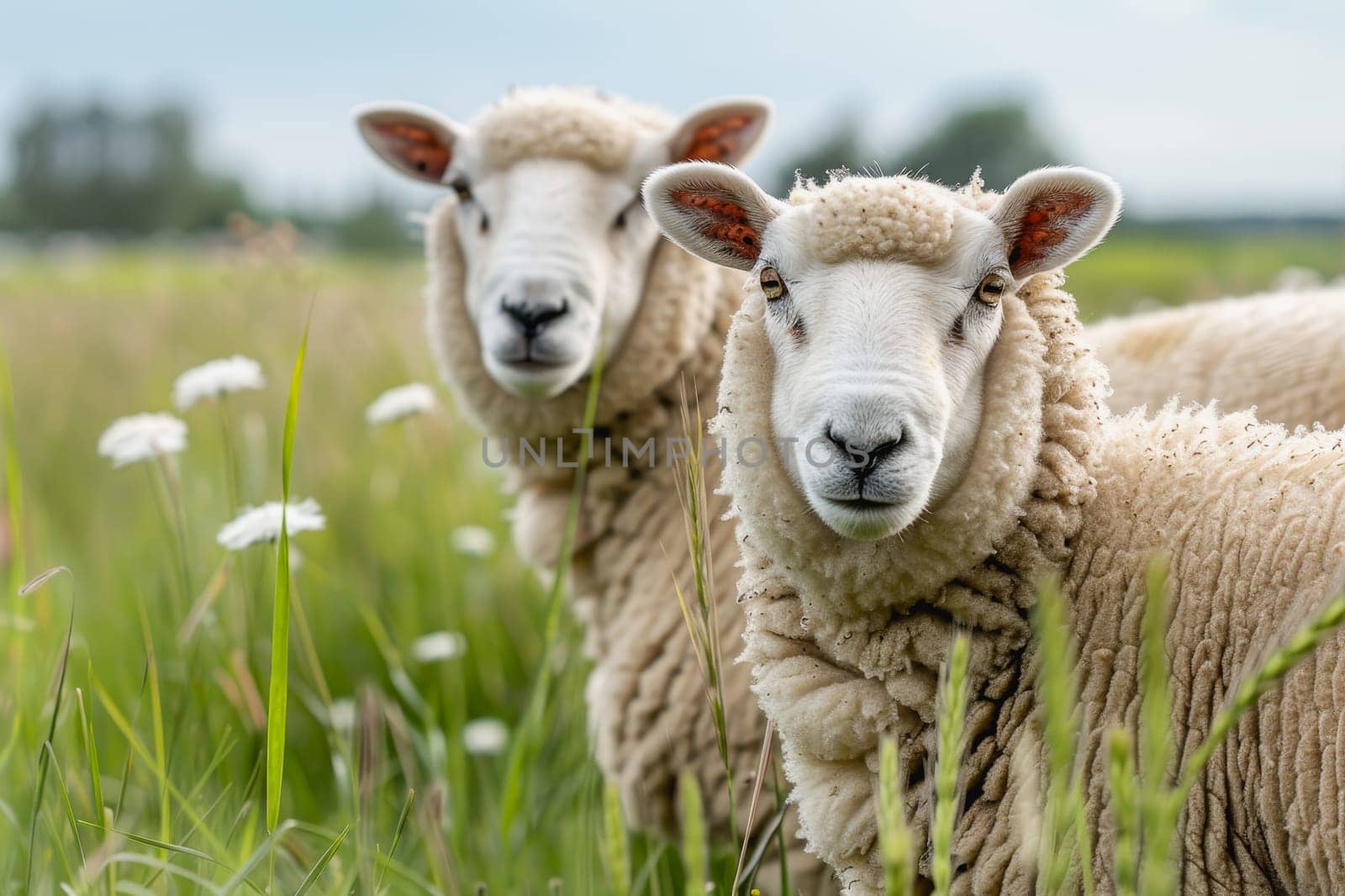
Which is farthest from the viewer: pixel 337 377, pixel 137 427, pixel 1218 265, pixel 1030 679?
pixel 1218 265

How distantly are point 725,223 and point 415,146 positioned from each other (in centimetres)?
184

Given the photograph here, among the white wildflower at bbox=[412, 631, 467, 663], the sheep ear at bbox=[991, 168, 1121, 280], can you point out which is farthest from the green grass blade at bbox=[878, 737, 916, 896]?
the white wildflower at bbox=[412, 631, 467, 663]

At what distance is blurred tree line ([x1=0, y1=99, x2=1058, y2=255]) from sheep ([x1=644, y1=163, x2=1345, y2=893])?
151 ft

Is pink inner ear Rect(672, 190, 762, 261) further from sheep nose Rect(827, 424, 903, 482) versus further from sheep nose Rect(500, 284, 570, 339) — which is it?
sheep nose Rect(500, 284, 570, 339)

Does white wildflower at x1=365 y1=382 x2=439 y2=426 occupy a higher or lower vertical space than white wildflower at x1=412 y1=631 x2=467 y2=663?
higher

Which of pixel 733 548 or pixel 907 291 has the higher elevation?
pixel 907 291

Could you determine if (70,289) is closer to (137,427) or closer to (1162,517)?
(137,427)

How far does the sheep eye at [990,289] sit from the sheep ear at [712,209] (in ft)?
1.33

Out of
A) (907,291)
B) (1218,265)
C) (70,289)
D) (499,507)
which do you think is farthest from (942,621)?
(70,289)

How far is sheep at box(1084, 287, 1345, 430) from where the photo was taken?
2.80m

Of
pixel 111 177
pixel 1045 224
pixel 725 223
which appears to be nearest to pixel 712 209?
pixel 725 223

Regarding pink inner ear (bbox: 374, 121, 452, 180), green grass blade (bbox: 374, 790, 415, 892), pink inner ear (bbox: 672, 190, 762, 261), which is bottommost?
green grass blade (bbox: 374, 790, 415, 892)

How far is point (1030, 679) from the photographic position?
5.92ft

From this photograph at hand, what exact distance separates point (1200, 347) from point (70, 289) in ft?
48.9
